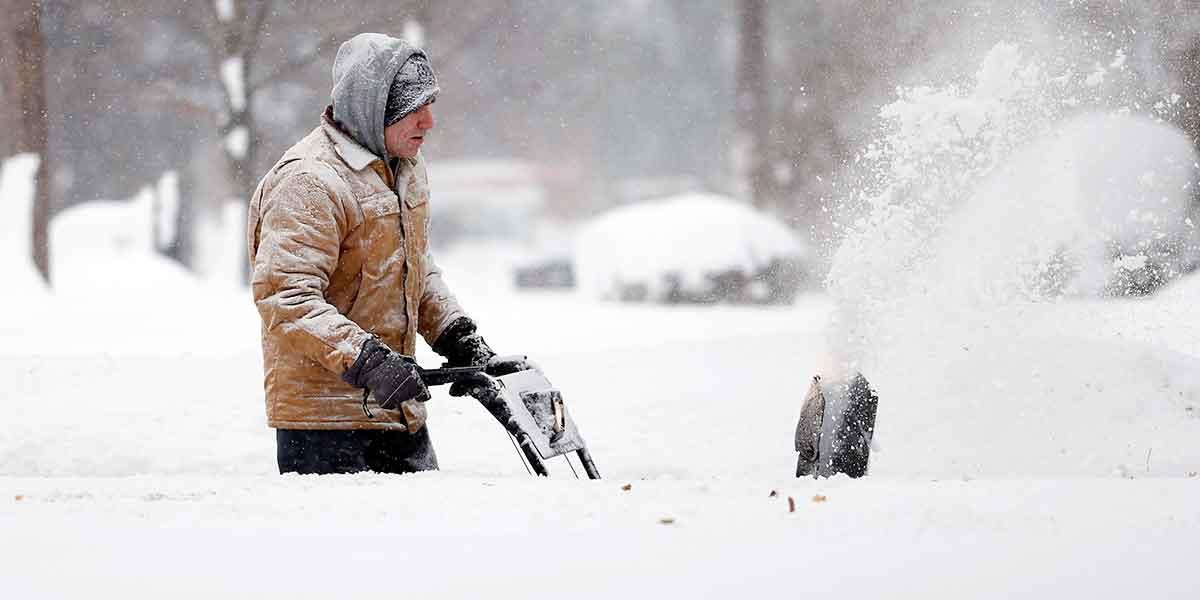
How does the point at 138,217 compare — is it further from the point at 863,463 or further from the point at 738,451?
the point at 863,463

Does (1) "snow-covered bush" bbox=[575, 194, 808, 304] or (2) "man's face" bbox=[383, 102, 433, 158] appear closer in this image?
(2) "man's face" bbox=[383, 102, 433, 158]

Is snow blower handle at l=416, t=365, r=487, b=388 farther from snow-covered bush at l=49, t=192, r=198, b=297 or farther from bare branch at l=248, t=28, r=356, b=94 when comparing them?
bare branch at l=248, t=28, r=356, b=94

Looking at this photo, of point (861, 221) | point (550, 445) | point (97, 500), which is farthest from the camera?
point (861, 221)

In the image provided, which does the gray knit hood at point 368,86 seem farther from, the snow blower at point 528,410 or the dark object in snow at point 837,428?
the dark object in snow at point 837,428

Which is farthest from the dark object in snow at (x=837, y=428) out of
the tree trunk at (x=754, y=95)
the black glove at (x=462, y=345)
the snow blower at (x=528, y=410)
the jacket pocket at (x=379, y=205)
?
the tree trunk at (x=754, y=95)

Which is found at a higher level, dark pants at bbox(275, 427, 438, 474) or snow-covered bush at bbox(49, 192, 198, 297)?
snow-covered bush at bbox(49, 192, 198, 297)

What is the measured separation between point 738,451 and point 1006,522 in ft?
14.4

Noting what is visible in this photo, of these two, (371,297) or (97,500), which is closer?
(97,500)

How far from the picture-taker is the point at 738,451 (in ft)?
23.0

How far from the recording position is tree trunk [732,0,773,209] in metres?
24.0

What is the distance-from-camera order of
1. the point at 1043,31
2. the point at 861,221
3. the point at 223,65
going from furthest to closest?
the point at 223,65 < the point at 1043,31 < the point at 861,221

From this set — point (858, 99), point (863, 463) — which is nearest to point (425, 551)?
point (863, 463)

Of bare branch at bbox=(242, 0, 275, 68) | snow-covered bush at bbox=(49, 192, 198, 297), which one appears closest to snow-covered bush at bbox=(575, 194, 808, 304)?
bare branch at bbox=(242, 0, 275, 68)

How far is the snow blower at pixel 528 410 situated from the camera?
368 cm
